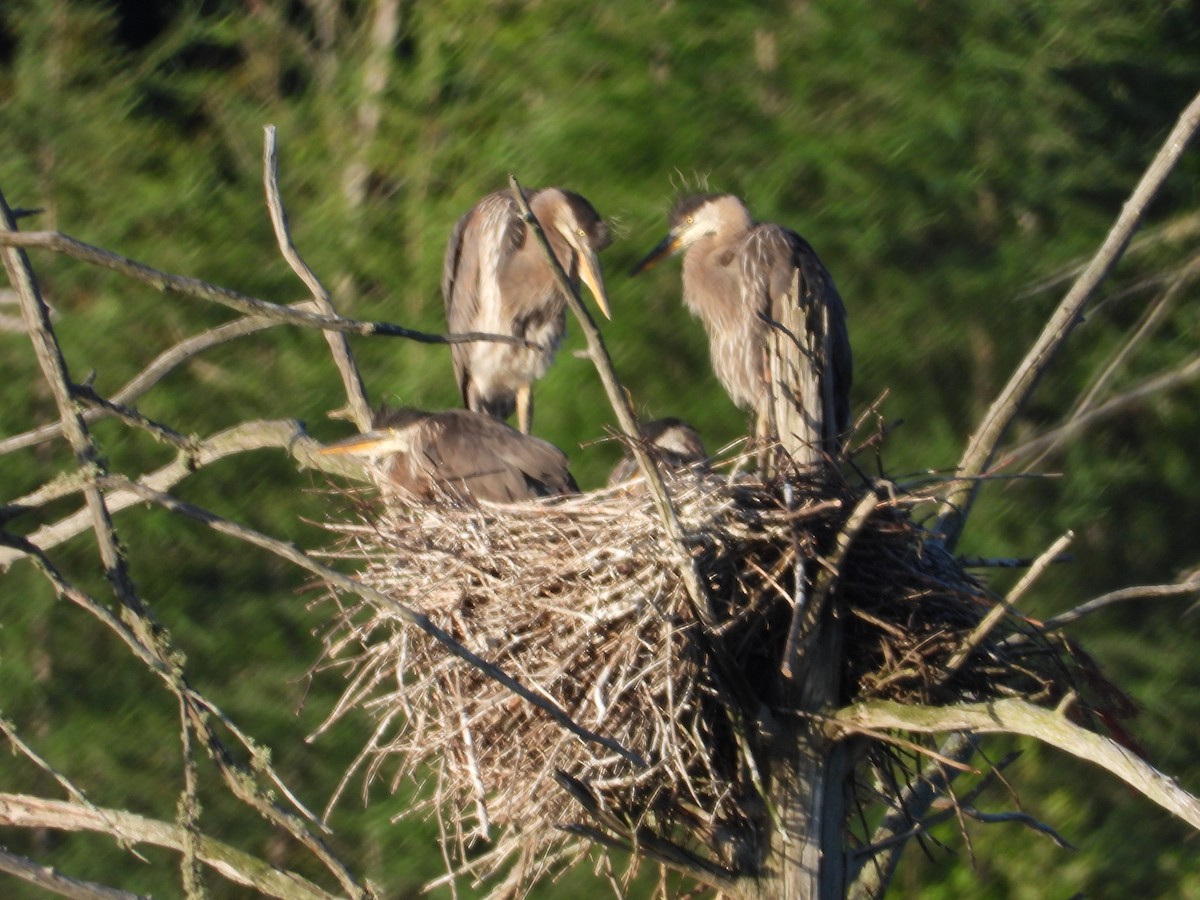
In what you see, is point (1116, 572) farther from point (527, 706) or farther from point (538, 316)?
point (527, 706)

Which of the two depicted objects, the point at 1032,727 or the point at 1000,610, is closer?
the point at 1032,727

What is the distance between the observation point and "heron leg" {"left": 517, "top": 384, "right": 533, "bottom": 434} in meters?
5.40

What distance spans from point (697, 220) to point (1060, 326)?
1817mm

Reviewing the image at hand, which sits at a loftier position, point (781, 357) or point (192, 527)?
point (781, 357)

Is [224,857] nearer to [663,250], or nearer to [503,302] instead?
[503,302]

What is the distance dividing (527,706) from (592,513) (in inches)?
15.4

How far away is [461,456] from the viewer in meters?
4.15

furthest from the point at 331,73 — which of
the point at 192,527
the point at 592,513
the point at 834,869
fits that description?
the point at 834,869

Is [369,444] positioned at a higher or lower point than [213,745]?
lower

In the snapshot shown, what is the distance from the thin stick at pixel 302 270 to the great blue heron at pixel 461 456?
102 mm

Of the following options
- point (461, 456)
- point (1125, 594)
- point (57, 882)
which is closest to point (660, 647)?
point (1125, 594)

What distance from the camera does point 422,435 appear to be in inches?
166

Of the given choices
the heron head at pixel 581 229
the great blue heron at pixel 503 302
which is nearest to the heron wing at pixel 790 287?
the heron head at pixel 581 229

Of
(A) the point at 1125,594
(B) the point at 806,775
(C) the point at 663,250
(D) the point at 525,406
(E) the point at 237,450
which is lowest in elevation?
(D) the point at 525,406
